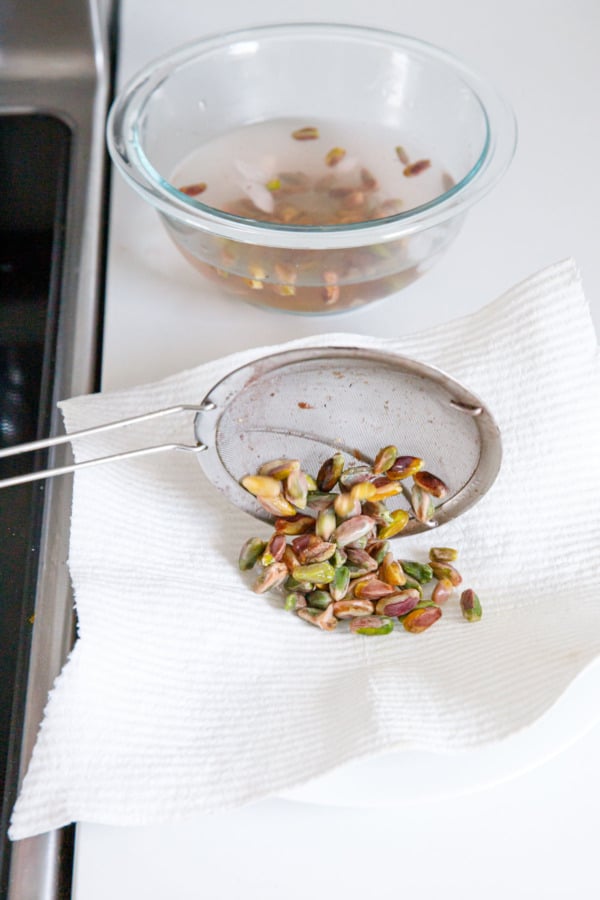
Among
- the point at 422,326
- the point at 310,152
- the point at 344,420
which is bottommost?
the point at 344,420

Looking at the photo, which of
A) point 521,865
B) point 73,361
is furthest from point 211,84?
point 521,865

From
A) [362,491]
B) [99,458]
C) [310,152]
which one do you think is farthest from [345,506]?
[310,152]

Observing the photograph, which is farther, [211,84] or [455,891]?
[211,84]

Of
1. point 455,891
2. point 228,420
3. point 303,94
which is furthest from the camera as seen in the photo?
point 303,94

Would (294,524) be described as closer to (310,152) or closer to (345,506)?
(345,506)

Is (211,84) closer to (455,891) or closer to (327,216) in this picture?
(327,216)

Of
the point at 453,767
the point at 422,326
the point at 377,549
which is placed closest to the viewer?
the point at 453,767

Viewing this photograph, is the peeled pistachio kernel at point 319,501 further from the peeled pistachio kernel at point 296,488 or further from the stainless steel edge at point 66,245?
the stainless steel edge at point 66,245
